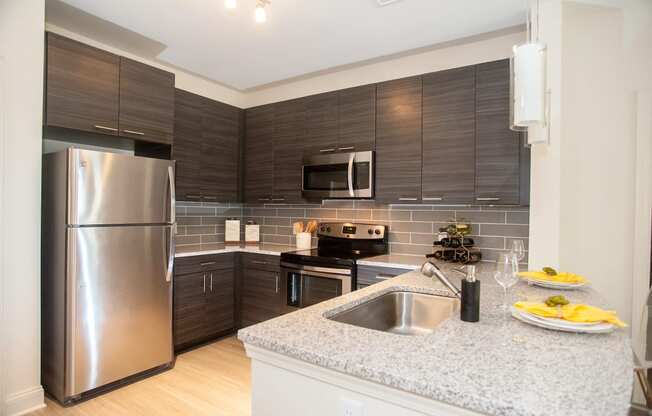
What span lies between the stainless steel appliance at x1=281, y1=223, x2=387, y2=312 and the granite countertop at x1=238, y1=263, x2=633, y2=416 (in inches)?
64.4

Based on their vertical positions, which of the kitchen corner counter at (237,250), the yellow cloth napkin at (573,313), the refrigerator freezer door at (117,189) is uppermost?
the refrigerator freezer door at (117,189)

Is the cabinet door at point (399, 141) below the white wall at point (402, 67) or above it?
below

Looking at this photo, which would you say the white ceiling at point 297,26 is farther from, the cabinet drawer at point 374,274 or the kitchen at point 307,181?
the cabinet drawer at point 374,274

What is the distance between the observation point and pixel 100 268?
2.43 meters

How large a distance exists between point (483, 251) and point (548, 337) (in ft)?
6.33

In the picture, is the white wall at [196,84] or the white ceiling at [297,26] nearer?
the white ceiling at [297,26]

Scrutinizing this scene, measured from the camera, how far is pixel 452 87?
2.81 meters

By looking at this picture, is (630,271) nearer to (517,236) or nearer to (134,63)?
(517,236)

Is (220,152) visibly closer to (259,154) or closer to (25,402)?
(259,154)

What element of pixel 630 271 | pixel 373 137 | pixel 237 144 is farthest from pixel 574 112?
pixel 237 144

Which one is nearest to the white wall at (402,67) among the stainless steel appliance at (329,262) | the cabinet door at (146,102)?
the cabinet door at (146,102)

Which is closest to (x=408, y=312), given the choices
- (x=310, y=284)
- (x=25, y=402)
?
(x=310, y=284)

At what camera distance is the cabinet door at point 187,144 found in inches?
131

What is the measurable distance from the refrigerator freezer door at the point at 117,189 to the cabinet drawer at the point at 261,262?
0.94 meters
